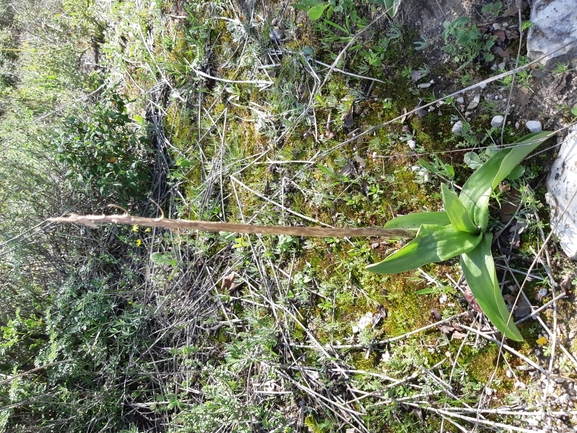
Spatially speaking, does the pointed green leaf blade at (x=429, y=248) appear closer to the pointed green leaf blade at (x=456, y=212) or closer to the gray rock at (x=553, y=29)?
the pointed green leaf blade at (x=456, y=212)

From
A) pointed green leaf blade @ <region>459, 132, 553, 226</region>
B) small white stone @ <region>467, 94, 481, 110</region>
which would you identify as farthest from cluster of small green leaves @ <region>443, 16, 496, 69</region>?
pointed green leaf blade @ <region>459, 132, 553, 226</region>

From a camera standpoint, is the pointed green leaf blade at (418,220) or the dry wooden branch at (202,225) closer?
the dry wooden branch at (202,225)

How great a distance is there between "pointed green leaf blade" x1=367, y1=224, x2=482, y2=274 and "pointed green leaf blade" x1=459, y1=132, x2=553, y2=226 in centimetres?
13

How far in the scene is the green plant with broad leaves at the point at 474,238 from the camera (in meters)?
2.11

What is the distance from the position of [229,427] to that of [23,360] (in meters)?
1.70

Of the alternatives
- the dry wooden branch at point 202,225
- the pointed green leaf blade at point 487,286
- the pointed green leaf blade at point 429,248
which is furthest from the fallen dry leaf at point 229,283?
the pointed green leaf blade at point 487,286

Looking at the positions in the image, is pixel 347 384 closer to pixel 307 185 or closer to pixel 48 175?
pixel 307 185

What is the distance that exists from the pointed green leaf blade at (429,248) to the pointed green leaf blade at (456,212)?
0.04m

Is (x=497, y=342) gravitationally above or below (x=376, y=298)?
below

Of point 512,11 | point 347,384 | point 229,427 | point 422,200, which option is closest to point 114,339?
point 229,427

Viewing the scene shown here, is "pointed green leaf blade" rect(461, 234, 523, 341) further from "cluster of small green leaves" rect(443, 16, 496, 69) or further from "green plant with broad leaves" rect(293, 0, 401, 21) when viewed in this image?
"green plant with broad leaves" rect(293, 0, 401, 21)

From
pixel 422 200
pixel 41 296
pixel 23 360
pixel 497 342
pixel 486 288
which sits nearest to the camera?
pixel 486 288

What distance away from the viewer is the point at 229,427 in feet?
9.37

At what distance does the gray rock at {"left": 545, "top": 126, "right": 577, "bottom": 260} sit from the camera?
2.09 metres
